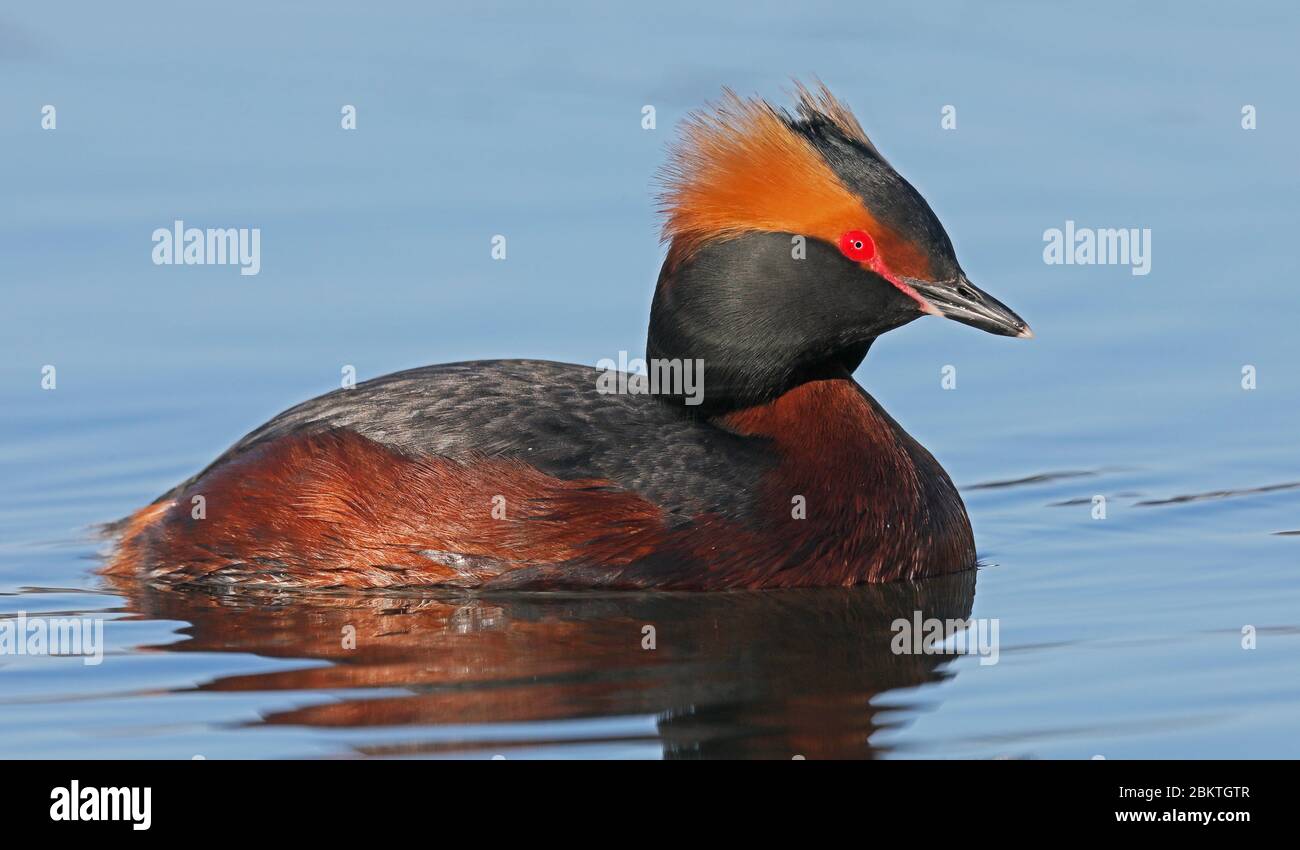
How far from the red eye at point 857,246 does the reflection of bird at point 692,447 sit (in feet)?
0.03

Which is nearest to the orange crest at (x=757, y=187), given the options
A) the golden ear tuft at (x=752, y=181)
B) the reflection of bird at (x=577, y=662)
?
the golden ear tuft at (x=752, y=181)

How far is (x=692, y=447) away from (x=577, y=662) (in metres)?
1.87

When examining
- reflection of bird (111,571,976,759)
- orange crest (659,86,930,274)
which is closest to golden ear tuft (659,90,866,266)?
orange crest (659,86,930,274)

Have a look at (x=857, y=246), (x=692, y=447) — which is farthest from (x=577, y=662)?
(x=857, y=246)

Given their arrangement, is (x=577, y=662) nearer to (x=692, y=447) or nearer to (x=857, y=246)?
(x=692, y=447)

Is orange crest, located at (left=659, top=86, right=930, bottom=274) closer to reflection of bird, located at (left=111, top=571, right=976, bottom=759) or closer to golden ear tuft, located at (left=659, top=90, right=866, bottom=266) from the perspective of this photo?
golden ear tuft, located at (left=659, top=90, right=866, bottom=266)

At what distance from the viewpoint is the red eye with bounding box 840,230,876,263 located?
12.5m

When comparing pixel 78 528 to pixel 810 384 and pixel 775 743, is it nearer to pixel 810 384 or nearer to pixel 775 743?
pixel 810 384

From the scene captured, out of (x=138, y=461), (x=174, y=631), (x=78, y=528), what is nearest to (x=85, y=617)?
(x=174, y=631)

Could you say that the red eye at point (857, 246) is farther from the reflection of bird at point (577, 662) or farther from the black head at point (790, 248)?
the reflection of bird at point (577, 662)

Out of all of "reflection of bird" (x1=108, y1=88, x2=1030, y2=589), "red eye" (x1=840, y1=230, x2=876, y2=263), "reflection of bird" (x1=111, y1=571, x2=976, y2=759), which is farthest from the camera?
"red eye" (x1=840, y1=230, x2=876, y2=263)

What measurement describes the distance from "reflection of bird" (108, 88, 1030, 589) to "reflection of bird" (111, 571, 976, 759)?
8.3 inches

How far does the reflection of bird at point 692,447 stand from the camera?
12.4 metres

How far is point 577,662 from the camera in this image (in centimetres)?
1123
